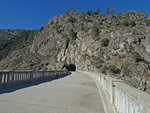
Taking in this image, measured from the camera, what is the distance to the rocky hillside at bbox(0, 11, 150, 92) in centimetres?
3745

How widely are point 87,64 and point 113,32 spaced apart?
1910 centimetres

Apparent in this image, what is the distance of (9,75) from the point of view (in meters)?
8.20

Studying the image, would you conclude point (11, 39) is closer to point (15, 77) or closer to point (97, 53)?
point (97, 53)

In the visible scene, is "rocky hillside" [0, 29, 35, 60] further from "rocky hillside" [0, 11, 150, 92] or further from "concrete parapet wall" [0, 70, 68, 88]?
"concrete parapet wall" [0, 70, 68, 88]

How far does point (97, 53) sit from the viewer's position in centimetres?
4844

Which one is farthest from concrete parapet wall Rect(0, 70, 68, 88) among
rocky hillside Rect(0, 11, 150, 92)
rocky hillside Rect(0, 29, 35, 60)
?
rocky hillside Rect(0, 29, 35, 60)

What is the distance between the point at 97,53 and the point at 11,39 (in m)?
128

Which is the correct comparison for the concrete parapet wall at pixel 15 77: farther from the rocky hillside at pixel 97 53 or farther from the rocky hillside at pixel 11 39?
the rocky hillside at pixel 11 39

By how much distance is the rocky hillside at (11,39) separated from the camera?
389 feet

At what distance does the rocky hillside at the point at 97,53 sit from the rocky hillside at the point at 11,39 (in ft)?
171

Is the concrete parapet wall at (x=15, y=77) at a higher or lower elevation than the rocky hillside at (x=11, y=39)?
lower

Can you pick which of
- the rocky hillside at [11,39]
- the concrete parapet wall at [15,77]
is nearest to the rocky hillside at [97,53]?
the concrete parapet wall at [15,77]

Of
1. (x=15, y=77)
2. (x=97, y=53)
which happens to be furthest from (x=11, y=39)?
(x=15, y=77)

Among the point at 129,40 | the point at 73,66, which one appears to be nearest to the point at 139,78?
the point at 129,40
